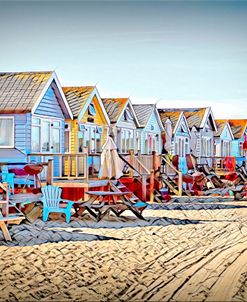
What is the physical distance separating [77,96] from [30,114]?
207 inches

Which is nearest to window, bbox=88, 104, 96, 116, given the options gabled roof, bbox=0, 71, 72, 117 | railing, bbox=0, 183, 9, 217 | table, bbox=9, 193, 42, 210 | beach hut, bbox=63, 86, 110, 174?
beach hut, bbox=63, 86, 110, 174

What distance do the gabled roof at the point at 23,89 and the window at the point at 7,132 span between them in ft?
1.51

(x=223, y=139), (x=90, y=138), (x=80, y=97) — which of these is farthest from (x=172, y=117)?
(x=80, y=97)

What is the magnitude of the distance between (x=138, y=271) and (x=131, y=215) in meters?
7.56

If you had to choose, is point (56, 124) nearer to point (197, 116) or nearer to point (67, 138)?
point (67, 138)

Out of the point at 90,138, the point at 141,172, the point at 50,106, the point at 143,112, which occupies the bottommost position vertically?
the point at 141,172

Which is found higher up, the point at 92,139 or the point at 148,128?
the point at 148,128

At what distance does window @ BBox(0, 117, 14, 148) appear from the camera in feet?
64.2

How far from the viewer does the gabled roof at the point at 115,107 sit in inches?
1113

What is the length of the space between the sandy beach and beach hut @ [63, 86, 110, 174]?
9022 mm

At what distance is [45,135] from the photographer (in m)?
21.2

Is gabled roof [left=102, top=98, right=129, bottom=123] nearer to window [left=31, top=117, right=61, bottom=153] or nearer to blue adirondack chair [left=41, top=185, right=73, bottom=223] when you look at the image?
window [left=31, top=117, right=61, bottom=153]

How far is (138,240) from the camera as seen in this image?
1139 centimetres

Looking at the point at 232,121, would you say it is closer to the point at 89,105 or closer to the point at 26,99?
the point at 89,105
